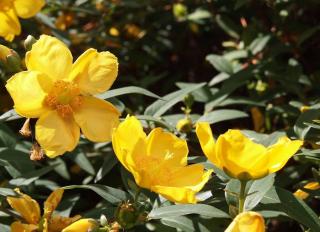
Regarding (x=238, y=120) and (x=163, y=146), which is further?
(x=238, y=120)

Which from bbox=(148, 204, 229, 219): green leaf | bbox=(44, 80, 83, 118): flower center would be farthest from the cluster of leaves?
bbox=(44, 80, 83, 118): flower center

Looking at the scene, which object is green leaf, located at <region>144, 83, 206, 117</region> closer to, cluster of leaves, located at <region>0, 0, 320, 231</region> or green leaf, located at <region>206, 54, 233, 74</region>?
cluster of leaves, located at <region>0, 0, 320, 231</region>

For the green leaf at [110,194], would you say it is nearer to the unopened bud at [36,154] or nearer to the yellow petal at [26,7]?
the unopened bud at [36,154]

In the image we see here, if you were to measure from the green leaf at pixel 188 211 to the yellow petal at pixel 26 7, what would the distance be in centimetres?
63

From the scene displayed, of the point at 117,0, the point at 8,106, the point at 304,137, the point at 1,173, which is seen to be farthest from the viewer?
the point at 117,0

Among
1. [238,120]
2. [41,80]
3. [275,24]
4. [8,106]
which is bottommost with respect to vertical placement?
[238,120]

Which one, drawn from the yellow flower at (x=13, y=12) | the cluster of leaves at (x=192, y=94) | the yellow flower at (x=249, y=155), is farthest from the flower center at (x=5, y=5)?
the yellow flower at (x=249, y=155)

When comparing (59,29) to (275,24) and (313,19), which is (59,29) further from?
(313,19)

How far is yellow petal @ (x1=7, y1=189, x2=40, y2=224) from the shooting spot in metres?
1.14

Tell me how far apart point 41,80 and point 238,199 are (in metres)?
0.43

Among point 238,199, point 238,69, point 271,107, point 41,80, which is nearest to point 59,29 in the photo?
point 238,69

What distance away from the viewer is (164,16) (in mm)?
2252

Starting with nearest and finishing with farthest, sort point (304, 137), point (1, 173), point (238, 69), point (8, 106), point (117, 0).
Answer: point (304, 137) → point (1, 173) → point (8, 106) → point (238, 69) → point (117, 0)

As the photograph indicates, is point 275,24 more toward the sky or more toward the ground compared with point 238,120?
more toward the sky
